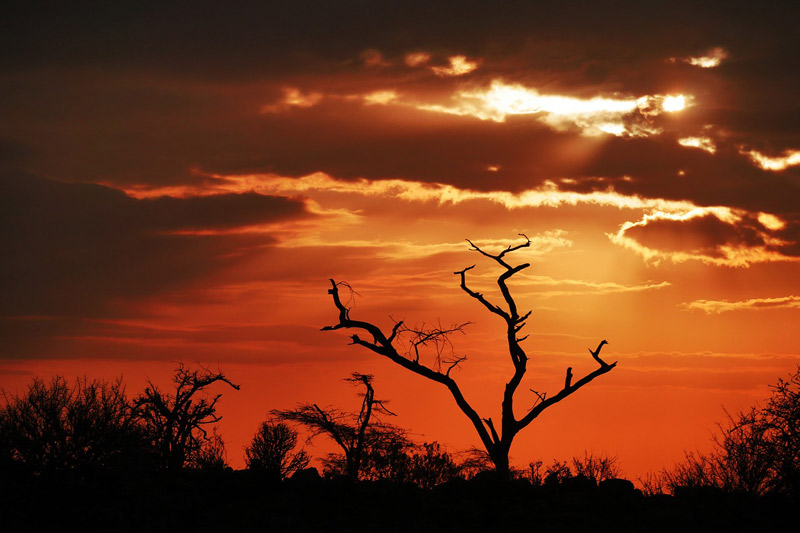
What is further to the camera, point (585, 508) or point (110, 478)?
point (110, 478)

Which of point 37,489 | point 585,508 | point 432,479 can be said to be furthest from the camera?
point 432,479

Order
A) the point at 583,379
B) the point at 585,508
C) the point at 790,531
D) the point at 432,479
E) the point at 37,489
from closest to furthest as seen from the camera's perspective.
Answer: the point at 790,531 < the point at 585,508 < the point at 37,489 < the point at 583,379 < the point at 432,479

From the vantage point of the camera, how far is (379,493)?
76.1ft

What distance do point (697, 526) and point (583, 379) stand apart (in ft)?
53.1

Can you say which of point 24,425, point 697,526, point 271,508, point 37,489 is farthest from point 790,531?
point 24,425

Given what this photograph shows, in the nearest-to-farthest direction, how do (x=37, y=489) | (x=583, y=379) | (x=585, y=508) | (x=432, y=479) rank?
(x=585, y=508) < (x=37, y=489) < (x=583, y=379) < (x=432, y=479)

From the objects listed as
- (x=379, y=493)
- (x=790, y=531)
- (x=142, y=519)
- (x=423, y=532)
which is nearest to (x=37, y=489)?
(x=142, y=519)

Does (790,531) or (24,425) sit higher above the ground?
(24,425)

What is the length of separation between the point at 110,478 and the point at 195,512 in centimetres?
364

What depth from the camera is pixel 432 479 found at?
39531 millimetres

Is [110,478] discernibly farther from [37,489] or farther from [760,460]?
[760,460]

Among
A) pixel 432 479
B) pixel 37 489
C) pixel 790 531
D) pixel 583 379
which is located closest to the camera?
pixel 790 531

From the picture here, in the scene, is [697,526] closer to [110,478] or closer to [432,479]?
[110,478]

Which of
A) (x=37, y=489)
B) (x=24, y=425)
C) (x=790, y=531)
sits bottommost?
(x=790, y=531)
